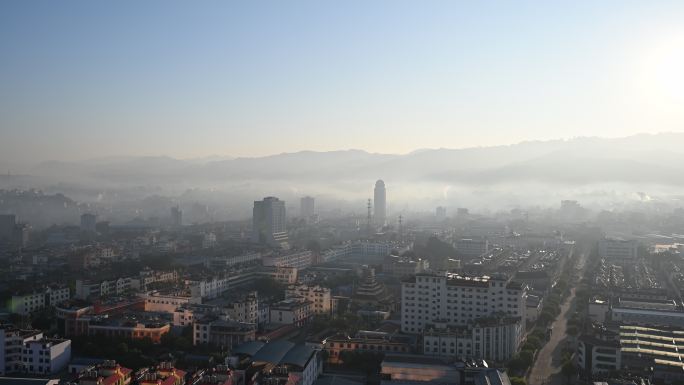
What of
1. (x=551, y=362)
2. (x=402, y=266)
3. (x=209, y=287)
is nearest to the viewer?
(x=551, y=362)

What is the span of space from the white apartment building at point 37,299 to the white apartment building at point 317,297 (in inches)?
177

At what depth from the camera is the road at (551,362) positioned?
8094 millimetres

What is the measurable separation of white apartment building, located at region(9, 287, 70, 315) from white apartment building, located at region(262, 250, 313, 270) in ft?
18.5

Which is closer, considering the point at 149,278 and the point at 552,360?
the point at 552,360

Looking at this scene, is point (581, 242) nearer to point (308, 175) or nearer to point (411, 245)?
point (411, 245)

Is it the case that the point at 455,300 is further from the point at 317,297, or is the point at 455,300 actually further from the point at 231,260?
the point at 231,260

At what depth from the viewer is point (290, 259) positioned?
18.0 meters

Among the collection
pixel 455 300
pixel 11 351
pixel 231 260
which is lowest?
pixel 231 260

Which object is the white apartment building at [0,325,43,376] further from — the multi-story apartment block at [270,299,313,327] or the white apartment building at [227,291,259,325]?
the multi-story apartment block at [270,299,313,327]

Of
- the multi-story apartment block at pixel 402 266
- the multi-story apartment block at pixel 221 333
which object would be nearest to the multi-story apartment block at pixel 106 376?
the multi-story apartment block at pixel 221 333

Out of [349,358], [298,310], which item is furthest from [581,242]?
[349,358]

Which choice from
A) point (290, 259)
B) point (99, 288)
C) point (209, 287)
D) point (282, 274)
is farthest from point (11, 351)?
point (290, 259)

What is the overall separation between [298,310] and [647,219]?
2662cm

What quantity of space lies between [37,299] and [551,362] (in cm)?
905
